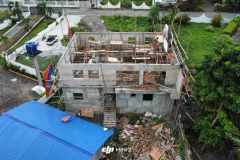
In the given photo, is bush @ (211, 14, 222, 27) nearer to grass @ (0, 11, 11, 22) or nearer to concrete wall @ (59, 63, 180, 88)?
concrete wall @ (59, 63, 180, 88)

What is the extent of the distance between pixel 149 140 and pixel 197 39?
24.5 meters

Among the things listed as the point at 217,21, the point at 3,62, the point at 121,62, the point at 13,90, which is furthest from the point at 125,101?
the point at 217,21

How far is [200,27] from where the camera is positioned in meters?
44.1

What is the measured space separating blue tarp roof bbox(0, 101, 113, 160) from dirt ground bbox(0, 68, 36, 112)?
6228 mm

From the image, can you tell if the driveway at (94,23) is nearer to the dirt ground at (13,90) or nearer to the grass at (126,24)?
the grass at (126,24)

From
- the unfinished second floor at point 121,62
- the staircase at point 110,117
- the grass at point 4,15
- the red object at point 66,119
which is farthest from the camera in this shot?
the grass at point 4,15

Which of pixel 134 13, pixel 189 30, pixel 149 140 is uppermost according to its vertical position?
pixel 134 13

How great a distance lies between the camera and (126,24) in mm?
44781

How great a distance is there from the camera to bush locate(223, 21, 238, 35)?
41025 mm

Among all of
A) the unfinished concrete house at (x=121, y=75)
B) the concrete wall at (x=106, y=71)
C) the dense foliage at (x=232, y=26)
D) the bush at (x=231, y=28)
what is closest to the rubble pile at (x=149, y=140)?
the unfinished concrete house at (x=121, y=75)

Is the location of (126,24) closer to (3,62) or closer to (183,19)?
(183,19)

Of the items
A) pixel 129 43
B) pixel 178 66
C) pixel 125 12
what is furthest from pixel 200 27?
pixel 178 66

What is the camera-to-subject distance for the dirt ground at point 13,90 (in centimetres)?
2742

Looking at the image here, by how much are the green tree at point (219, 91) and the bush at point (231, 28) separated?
26789 millimetres
